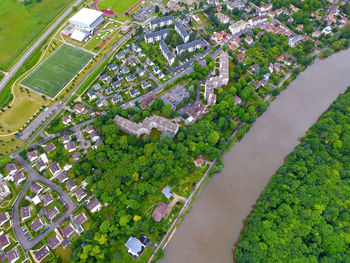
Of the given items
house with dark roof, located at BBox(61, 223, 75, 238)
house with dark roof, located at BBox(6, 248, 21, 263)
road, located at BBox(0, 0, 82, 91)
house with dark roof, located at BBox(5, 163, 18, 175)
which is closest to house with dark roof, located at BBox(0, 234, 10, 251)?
house with dark roof, located at BBox(6, 248, 21, 263)

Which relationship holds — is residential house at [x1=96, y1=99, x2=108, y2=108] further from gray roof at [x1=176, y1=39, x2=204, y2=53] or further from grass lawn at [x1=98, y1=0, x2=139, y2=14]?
grass lawn at [x1=98, y1=0, x2=139, y2=14]

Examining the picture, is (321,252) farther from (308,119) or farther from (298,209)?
(308,119)

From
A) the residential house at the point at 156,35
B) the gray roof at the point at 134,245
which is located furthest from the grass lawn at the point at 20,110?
the gray roof at the point at 134,245

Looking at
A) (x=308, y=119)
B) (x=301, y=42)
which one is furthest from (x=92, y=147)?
(x=301, y=42)

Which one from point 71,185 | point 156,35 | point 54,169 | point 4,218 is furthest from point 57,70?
point 4,218

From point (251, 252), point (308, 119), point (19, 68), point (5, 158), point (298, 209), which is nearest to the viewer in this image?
point (251, 252)

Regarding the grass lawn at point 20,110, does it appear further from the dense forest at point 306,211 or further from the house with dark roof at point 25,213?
the dense forest at point 306,211

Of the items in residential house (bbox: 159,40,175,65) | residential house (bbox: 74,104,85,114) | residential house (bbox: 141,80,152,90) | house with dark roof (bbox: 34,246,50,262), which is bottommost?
house with dark roof (bbox: 34,246,50,262)
